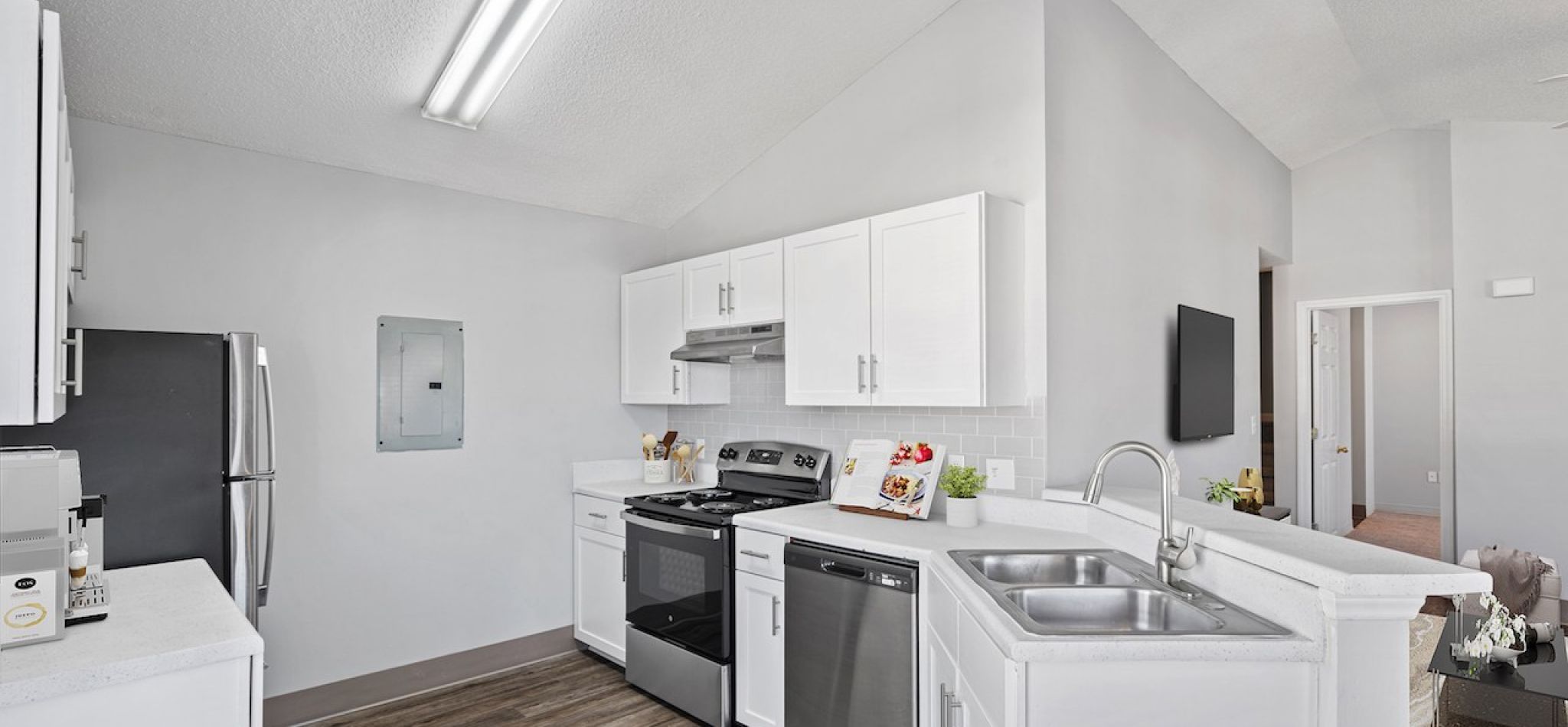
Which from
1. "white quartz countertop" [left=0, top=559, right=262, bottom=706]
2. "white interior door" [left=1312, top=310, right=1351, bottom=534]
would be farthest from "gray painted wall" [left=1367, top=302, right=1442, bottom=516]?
"white quartz countertop" [left=0, top=559, right=262, bottom=706]

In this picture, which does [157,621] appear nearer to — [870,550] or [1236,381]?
[870,550]

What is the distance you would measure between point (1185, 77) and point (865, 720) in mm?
3696

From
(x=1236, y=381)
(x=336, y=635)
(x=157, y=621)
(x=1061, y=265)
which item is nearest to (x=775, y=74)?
(x=1061, y=265)

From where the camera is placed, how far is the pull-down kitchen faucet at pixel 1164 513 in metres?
1.97

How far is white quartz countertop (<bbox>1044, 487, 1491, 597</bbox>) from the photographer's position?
1.50 meters

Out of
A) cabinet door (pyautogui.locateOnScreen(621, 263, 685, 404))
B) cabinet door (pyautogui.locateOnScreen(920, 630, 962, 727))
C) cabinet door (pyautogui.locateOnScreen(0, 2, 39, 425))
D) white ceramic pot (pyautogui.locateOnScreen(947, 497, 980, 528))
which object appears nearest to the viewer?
cabinet door (pyautogui.locateOnScreen(0, 2, 39, 425))

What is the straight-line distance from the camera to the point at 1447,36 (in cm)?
383

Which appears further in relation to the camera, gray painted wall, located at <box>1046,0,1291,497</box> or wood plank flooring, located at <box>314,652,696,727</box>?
wood plank flooring, located at <box>314,652,696,727</box>

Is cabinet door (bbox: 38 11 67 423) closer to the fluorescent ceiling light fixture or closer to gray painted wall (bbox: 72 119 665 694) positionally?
the fluorescent ceiling light fixture

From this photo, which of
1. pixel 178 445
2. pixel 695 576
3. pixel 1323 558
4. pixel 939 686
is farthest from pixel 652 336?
pixel 1323 558

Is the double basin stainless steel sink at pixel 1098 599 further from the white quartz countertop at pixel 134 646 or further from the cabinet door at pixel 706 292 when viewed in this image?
the cabinet door at pixel 706 292

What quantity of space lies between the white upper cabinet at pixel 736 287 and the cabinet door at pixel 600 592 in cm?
121

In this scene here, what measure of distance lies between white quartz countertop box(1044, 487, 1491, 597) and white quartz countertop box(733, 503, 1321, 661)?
0.52ft

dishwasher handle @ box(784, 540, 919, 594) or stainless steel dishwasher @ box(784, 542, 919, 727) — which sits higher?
dishwasher handle @ box(784, 540, 919, 594)
